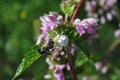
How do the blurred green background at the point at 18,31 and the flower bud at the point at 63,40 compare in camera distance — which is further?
the blurred green background at the point at 18,31

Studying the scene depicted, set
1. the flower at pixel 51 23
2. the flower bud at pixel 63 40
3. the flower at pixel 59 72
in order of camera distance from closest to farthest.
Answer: the flower bud at pixel 63 40, the flower at pixel 51 23, the flower at pixel 59 72

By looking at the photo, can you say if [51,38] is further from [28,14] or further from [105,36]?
[28,14]

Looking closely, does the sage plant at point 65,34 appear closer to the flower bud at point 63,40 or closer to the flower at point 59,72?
the flower bud at point 63,40

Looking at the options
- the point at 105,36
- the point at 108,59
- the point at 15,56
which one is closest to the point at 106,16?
the point at 108,59

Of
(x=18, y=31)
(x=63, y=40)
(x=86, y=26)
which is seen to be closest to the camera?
(x=63, y=40)

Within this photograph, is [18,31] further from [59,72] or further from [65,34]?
[65,34]

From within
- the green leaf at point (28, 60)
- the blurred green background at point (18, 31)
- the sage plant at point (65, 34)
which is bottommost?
the green leaf at point (28, 60)

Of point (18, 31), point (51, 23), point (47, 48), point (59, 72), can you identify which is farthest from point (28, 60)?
point (18, 31)

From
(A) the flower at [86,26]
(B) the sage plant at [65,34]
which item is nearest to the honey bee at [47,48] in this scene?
(B) the sage plant at [65,34]

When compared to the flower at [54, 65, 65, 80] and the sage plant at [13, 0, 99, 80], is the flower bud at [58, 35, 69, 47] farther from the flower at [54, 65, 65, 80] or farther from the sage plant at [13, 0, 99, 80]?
the flower at [54, 65, 65, 80]

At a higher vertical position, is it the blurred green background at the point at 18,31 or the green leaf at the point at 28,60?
the blurred green background at the point at 18,31
